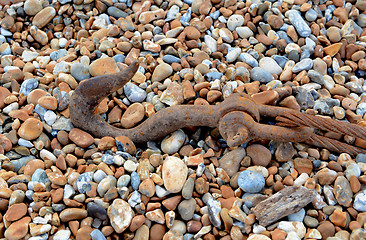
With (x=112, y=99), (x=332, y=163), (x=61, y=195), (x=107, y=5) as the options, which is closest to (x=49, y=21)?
(x=107, y=5)

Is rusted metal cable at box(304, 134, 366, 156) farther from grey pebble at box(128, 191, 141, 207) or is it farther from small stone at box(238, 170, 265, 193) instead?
grey pebble at box(128, 191, 141, 207)

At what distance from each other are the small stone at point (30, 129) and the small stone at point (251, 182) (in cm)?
122

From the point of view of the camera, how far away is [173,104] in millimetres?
2109

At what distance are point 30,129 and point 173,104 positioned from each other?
0.88m

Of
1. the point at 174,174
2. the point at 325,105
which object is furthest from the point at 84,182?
the point at 325,105

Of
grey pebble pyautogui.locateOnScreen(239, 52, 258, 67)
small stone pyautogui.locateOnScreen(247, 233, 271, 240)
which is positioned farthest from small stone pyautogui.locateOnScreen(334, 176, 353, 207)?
grey pebble pyautogui.locateOnScreen(239, 52, 258, 67)

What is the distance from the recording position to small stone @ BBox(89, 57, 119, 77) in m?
2.24

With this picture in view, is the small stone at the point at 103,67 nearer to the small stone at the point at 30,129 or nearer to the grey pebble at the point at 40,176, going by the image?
the small stone at the point at 30,129

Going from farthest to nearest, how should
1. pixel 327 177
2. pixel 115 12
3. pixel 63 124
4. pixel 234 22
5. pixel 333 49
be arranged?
pixel 115 12 < pixel 234 22 < pixel 333 49 < pixel 63 124 < pixel 327 177

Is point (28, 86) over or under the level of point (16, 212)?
over

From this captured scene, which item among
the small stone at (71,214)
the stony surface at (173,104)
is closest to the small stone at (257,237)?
the stony surface at (173,104)

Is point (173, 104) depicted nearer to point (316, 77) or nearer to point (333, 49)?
point (316, 77)

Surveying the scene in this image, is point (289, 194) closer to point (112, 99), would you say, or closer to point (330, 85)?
point (330, 85)

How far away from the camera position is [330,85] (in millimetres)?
2291
